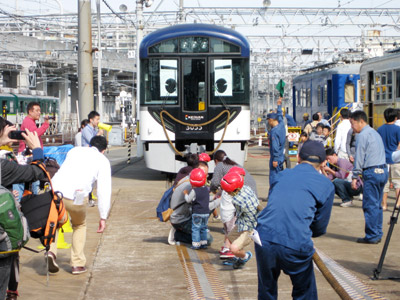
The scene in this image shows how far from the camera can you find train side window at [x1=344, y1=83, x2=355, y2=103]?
Result: 2822 cm

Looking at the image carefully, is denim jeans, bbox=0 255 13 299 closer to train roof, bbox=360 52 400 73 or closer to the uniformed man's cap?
the uniformed man's cap

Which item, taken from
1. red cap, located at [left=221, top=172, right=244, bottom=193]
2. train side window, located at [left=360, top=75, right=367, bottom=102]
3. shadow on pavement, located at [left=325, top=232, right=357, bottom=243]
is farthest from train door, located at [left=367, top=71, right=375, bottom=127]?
red cap, located at [left=221, top=172, right=244, bottom=193]

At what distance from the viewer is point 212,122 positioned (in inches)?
671

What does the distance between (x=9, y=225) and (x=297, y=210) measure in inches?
83.7

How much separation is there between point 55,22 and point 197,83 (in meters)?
34.0

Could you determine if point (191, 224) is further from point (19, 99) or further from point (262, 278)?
point (19, 99)

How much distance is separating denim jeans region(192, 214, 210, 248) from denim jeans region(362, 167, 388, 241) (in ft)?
7.50

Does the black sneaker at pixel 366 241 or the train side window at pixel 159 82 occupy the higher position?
the train side window at pixel 159 82

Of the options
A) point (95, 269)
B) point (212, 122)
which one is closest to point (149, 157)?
point (212, 122)

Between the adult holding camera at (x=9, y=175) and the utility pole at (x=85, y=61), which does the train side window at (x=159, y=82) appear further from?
the adult holding camera at (x=9, y=175)

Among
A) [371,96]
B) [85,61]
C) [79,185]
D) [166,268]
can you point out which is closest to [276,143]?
[85,61]

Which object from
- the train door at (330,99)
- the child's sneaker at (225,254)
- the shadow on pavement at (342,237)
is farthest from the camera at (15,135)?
the train door at (330,99)

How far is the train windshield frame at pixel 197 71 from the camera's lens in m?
17.1

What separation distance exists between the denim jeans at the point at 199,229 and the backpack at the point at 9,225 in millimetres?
4306
